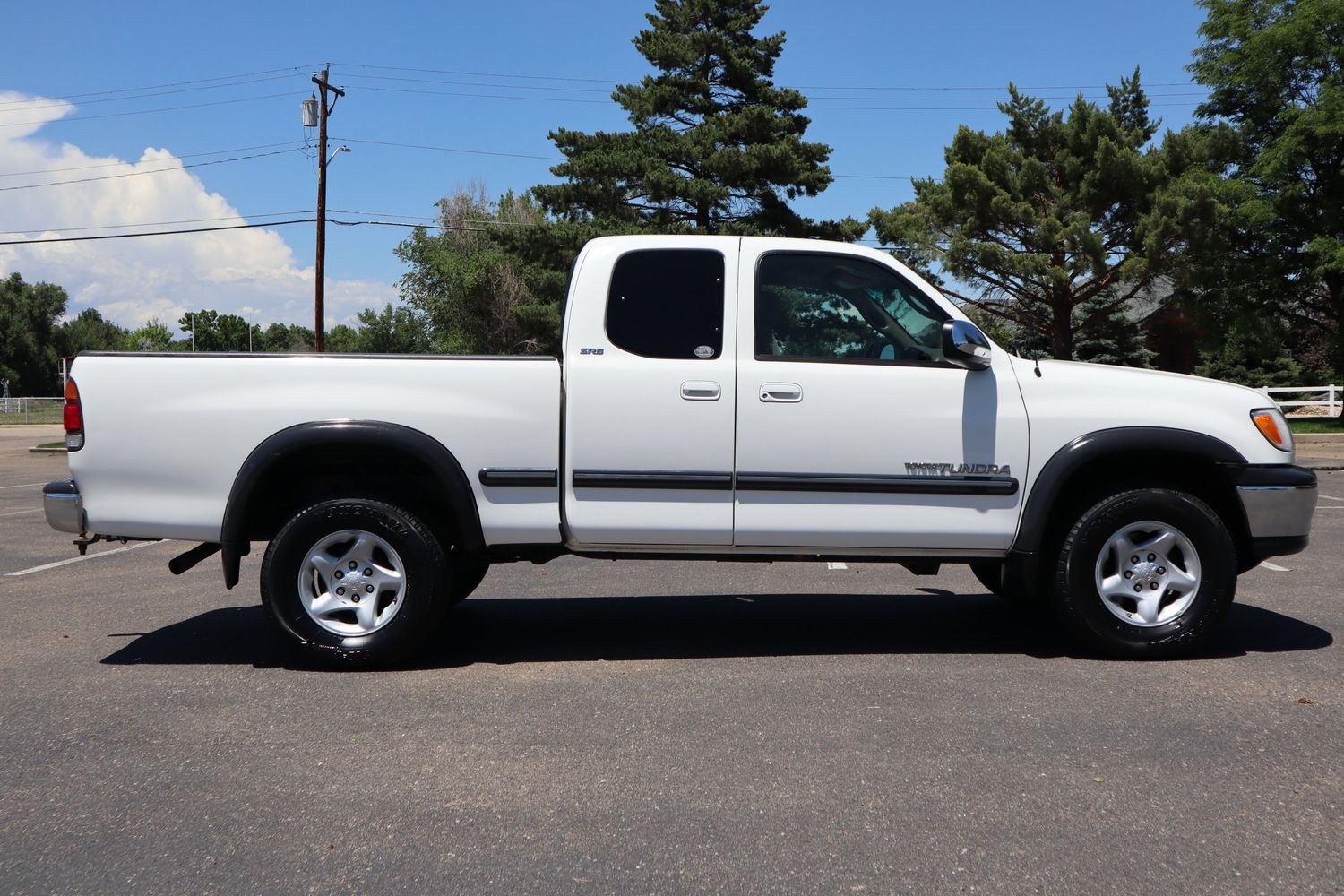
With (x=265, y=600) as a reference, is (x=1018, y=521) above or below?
above

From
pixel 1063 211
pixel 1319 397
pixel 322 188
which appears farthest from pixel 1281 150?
pixel 322 188

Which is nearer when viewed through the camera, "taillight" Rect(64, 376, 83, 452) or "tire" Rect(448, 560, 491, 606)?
"taillight" Rect(64, 376, 83, 452)

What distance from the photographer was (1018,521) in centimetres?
539

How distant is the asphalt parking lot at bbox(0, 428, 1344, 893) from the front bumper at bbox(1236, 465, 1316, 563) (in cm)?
57

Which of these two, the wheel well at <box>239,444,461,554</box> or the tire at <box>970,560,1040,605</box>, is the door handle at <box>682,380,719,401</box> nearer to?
the wheel well at <box>239,444,461,554</box>

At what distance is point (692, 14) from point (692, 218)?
692 centimetres

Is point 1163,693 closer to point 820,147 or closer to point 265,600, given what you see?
point 265,600

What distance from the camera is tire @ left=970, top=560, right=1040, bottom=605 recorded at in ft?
17.9

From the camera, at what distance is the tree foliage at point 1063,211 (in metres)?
33.7

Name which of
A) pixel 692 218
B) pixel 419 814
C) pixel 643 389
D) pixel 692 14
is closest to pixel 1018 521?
pixel 643 389

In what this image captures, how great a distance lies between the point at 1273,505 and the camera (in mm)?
5387

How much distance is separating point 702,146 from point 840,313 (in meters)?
31.0

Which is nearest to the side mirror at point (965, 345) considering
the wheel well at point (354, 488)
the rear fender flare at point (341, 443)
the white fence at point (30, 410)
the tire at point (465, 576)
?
the rear fender flare at point (341, 443)

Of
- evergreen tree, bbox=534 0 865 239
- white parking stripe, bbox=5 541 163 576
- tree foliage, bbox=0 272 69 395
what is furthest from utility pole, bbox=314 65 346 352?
tree foliage, bbox=0 272 69 395
